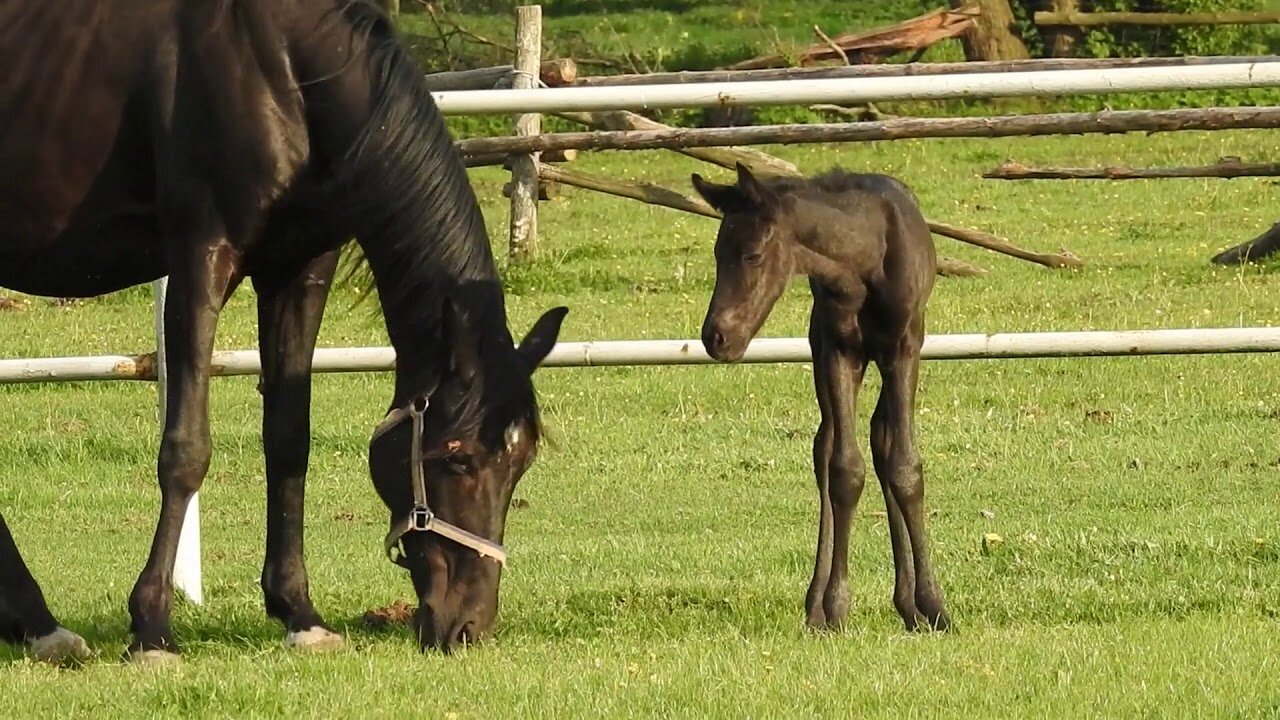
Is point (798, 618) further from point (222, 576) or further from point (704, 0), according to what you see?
point (704, 0)

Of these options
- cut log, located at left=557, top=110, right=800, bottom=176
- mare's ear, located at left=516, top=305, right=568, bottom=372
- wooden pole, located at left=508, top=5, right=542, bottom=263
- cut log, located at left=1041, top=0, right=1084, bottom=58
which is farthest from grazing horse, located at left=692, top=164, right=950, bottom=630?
cut log, located at left=1041, top=0, right=1084, bottom=58

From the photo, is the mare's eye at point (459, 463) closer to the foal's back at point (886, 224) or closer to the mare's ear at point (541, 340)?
the mare's ear at point (541, 340)

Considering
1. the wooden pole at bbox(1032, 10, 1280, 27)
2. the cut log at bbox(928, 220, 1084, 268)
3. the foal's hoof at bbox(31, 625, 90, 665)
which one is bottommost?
the cut log at bbox(928, 220, 1084, 268)

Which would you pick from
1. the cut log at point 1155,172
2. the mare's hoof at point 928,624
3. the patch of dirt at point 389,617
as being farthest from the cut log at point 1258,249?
the patch of dirt at point 389,617

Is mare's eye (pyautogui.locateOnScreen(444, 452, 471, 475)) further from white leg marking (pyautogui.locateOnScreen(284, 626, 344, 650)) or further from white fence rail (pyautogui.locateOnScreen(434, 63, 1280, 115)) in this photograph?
white fence rail (pyautogui.locateOnScreen(434, 63, 1280, 115))

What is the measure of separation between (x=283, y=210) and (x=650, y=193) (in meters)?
7.13

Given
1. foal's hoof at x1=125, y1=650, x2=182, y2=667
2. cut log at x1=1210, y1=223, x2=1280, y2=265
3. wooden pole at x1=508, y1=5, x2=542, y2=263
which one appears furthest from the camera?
cut log at x1=1210, y1=223, x2=1280, y2=265

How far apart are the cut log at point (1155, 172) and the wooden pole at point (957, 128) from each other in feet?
16.2

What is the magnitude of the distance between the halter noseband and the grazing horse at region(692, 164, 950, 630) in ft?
2.90

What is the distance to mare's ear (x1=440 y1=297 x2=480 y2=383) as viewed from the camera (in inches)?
209

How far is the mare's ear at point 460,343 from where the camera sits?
5301 mm

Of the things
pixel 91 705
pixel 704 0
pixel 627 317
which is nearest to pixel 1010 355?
pixel 91 705

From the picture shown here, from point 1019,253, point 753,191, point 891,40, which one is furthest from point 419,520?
A: point 891,40

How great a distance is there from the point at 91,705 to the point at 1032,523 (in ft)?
13.4
